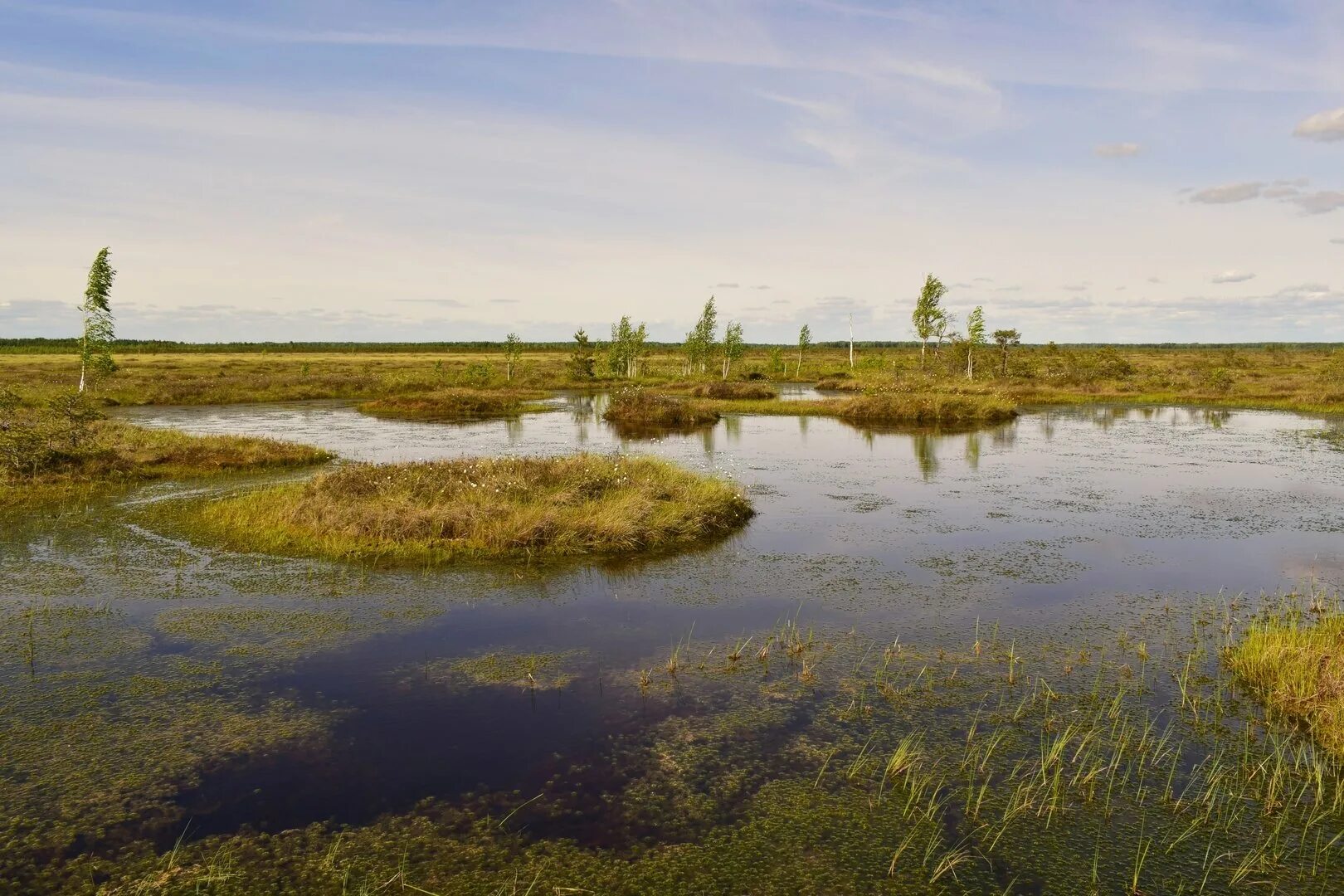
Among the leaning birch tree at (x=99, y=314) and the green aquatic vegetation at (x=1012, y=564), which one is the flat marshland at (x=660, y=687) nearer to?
the green aquatic vegetation at (x=1012, y=564)

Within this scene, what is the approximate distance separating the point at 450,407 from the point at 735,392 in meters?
21.2

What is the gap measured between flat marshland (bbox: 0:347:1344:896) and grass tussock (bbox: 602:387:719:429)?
835 inches

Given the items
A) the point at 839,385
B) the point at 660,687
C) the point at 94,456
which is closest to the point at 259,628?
the point at 660,687

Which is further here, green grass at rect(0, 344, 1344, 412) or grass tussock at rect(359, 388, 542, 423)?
green grass at rect(0, 344, 1344, 412)

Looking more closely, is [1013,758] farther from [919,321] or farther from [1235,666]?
[919,321]

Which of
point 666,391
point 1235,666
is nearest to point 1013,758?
point 1235,666

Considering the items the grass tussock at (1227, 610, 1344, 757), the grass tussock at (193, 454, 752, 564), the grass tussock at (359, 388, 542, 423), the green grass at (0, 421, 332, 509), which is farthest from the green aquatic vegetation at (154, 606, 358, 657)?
the grass tussock at (359, 388, 542, 423)

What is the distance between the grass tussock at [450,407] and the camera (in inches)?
2055

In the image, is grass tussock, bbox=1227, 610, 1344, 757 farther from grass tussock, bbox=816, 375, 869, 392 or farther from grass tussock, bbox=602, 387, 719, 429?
grass tussock, bbox=816, 375, 869, 392

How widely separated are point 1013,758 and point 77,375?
85.9 metres

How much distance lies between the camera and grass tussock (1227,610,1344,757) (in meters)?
9.74

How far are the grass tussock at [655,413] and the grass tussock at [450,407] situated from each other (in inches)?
342

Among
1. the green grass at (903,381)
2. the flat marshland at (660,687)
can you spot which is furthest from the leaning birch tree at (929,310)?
the flat marshland at (660,687)

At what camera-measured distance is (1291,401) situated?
5444 centimetres
